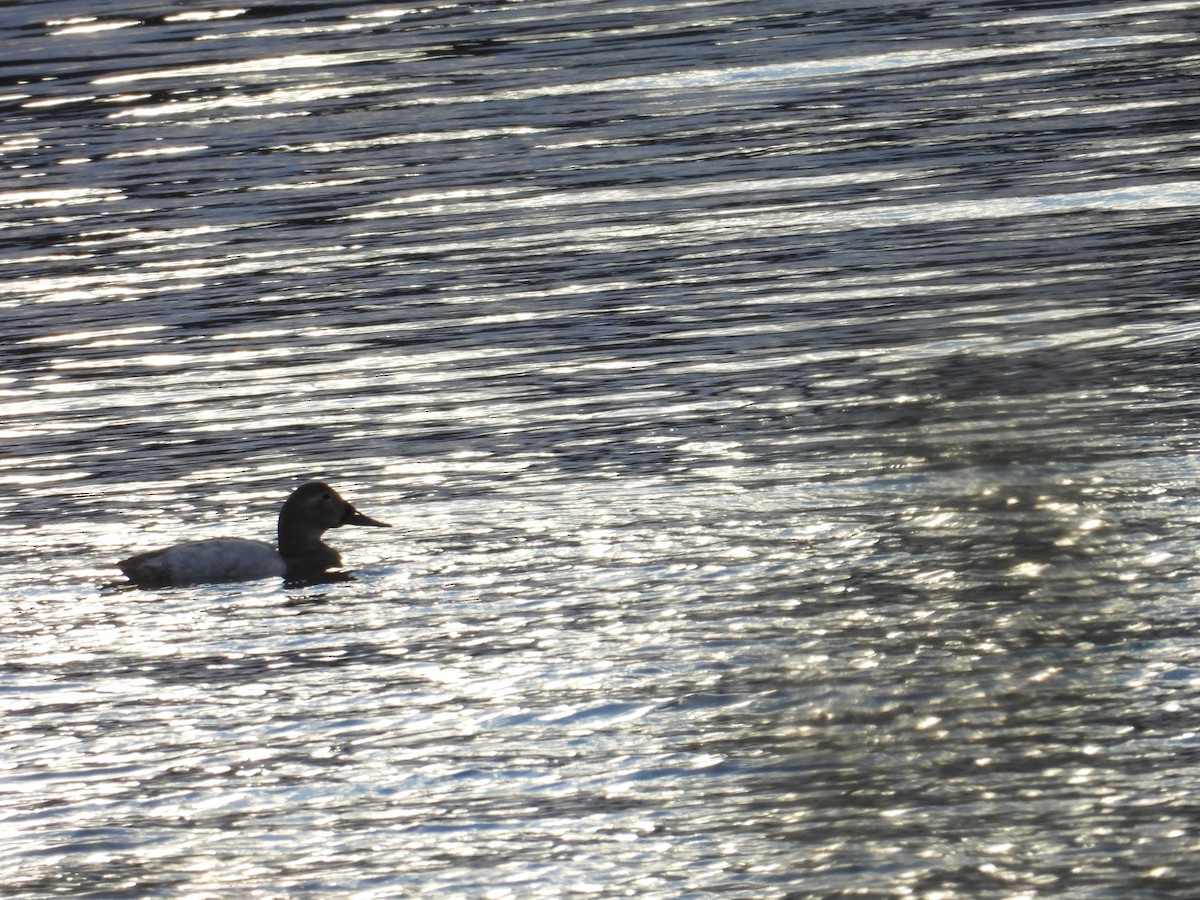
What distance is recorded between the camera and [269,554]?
11.0m

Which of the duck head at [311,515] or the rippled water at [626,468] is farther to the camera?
the duck head at [311,515]

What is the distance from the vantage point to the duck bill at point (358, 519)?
11.3 metres

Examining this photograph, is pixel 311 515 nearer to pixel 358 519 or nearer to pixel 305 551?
pixel 305 551

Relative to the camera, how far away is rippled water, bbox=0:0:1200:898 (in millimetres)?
7207

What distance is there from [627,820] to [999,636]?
1381 mm

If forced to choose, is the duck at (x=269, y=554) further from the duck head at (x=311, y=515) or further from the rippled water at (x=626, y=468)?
the rippled water at (x=626, y=468)

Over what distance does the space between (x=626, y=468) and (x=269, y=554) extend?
1.97 metres

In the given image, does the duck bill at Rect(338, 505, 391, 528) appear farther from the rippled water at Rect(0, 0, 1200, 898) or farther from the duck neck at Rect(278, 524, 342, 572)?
the duck neck at Rect(278, 524, 342, 572)

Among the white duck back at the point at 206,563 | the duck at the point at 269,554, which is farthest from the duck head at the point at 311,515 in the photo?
the white duck back at the point at 206,563

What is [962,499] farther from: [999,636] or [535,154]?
[535,154]

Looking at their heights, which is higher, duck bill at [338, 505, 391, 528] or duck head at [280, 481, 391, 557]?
duck head at [280, 481, 391, 557]

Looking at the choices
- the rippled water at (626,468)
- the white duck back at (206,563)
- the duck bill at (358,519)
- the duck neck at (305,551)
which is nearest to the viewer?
the rippled water at (626,468)

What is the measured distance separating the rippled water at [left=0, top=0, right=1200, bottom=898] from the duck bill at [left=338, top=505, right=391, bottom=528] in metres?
0.12

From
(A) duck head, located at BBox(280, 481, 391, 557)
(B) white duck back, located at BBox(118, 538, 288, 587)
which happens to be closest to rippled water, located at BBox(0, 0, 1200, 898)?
(B) white duck back, located at BBox(118, 538, 288, 587)
